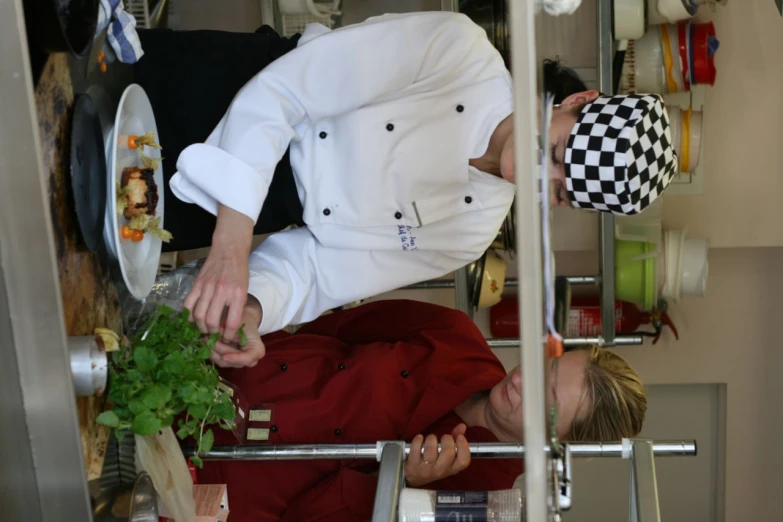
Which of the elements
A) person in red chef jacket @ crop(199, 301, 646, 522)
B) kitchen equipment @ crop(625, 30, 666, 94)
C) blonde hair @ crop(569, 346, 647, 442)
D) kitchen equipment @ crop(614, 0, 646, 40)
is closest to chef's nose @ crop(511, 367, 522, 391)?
person in red chef jacket @ crop(199, 301, 646, 522)

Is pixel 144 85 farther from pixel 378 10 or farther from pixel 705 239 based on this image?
pixel 705 239

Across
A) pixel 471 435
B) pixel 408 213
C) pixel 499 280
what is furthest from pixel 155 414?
Answer: pixel 499 280

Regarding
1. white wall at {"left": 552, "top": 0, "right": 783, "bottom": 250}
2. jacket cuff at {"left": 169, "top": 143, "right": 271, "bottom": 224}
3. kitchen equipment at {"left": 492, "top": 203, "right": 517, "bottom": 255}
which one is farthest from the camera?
white wall at {"left": 552, "top": 0, "right": 783, "bottom": 250}

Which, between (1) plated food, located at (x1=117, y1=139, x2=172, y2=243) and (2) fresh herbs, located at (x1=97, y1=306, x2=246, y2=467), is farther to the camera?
(1) plated food, located at (x1=117, y1=139, x2=172, y2=243)

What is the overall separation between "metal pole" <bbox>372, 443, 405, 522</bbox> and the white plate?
40 cm

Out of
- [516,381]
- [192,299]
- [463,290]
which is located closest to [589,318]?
[463,290]

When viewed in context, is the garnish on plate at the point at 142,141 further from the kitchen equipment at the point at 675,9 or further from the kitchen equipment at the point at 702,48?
the kitchen equipment at the point at 702,48

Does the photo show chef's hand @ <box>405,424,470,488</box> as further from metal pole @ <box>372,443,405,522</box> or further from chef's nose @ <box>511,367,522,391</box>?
chef's nose @ <box>511,367,522,391</box>

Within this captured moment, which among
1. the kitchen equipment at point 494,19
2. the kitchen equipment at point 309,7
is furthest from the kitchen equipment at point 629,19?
the kitchen equipment at point 309,7

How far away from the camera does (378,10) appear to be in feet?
7.82

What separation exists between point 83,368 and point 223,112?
0.56 metres

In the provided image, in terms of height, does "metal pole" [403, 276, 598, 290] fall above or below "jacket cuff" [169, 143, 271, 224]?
below

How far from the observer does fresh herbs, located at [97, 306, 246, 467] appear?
0.91m

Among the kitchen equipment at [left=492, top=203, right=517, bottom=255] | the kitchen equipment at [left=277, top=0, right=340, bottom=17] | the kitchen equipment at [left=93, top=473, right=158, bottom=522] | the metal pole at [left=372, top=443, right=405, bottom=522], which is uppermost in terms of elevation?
the kitchen equipment at [left=277, top=0, right=340, bottom=17]
